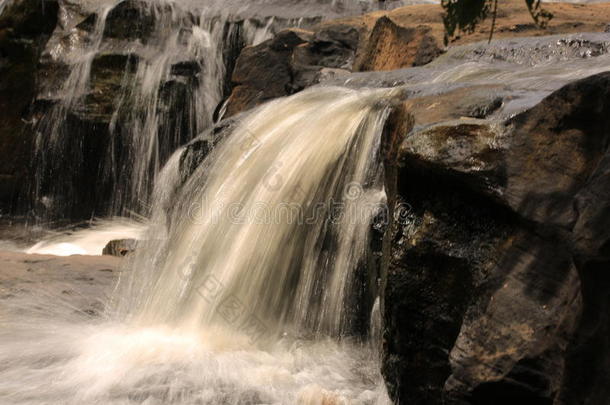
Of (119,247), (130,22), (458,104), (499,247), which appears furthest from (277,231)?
(130,22)

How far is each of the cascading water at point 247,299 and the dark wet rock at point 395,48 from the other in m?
2.55

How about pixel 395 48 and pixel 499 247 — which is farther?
pixel 395 48

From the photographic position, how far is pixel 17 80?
36.9 feet

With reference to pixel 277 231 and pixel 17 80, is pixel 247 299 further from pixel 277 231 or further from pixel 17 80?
pixel 17 80

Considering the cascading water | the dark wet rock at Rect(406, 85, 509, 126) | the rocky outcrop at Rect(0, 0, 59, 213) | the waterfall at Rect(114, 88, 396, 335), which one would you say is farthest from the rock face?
the rocky outcrop at Rect(0, 0, 59, 213)

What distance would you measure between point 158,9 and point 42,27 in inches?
76.2

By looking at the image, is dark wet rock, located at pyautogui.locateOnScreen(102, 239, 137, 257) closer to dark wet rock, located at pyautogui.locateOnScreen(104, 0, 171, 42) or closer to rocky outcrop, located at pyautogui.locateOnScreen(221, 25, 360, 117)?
rocky outcrop, located at pyautogui.locateOnScreen(221, 25, 360, 117)

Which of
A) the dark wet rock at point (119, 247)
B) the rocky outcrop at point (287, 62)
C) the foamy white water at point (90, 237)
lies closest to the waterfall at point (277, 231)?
the dark wet rock at point (119, 247)

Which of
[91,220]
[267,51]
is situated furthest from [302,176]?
[91,220]

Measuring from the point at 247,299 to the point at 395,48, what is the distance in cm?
484

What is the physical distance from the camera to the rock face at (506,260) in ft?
8.11

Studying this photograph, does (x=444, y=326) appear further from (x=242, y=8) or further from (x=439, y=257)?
(x=242, y=8)

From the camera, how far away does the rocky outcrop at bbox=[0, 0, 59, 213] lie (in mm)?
10992

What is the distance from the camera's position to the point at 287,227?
187 inches
